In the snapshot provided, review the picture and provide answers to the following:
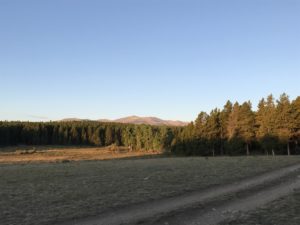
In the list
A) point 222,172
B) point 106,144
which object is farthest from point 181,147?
point 106,144

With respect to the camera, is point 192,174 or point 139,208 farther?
point 192,174

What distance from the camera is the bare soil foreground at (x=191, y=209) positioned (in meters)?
11.9

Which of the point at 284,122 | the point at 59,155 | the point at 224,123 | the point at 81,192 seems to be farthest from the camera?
the point at 59,155

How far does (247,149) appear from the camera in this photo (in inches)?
2736

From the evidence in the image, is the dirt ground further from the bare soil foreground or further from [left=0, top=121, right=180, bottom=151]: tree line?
[left=0, top=121, right=180, bottom=151]: tree line

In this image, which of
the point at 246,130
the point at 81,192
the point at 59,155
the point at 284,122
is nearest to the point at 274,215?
the point at 81,192

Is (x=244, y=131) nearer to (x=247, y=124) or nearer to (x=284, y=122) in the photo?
(x=247, y=124)

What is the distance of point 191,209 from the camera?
44.2ft

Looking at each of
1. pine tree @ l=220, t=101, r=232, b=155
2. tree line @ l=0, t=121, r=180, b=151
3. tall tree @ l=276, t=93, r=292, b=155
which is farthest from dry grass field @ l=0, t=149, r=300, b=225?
tree line @ l=0, t=121, r=180, b=151

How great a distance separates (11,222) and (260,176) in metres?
Answer: 16.2

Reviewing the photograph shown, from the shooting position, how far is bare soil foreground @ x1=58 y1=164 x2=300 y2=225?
470 inches

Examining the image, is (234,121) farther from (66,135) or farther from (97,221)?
(66,135)

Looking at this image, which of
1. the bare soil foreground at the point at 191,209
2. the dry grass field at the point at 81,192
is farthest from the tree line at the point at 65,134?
the bare soil foreground at the point at 191,209

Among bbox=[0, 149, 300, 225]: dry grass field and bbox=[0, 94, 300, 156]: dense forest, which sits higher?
bbox=[0, 94, 300, 156]: dense forest
